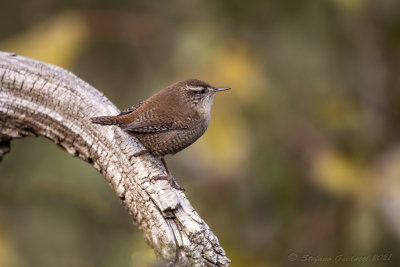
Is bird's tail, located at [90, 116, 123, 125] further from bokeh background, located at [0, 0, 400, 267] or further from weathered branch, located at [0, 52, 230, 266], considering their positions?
bokeh background, located at [0, 0, 400, 267]

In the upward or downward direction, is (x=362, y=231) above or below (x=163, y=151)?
below

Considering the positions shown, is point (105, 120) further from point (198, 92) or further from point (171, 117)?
point (198, 92)

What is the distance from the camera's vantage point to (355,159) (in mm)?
4172

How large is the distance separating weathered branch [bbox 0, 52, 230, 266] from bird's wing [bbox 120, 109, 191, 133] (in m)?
0.08

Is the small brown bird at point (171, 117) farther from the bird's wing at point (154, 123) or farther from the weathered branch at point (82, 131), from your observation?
the weathered branch at point (82, 131)

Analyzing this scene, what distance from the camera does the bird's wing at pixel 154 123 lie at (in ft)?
11.7

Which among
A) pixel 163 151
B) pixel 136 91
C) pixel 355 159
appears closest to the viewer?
pixel 163 151

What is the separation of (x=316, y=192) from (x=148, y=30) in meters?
1.80

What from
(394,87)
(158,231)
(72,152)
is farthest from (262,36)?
(158,231)

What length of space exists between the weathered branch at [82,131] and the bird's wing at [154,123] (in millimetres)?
84

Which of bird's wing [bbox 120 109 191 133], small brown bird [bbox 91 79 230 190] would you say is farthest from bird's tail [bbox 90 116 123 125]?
bird's wing [bbox 120 109 191 133]

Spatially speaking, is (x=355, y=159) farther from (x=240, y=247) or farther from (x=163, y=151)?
(x=163, y=151)

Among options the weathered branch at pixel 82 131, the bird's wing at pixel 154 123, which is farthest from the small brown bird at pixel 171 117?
the weathered branch at pixel 82 131

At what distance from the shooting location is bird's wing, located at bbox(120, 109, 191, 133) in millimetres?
3557
